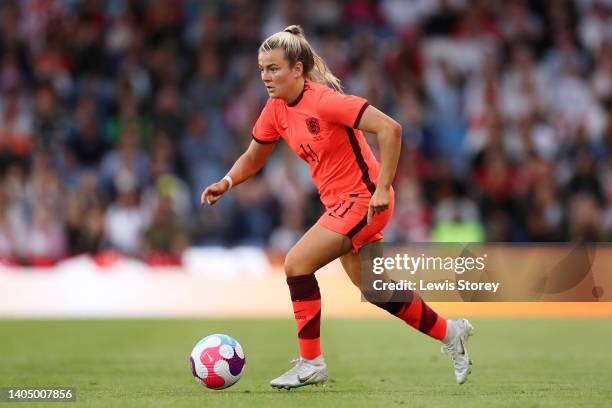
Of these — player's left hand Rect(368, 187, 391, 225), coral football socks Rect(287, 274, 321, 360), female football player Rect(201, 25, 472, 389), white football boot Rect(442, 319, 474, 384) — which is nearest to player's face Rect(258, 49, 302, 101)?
female football player Rect(201, 25, 472, 389)

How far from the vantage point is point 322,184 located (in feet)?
25.2

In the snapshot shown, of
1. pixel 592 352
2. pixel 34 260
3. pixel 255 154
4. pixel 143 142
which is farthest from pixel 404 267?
pixel 143 142

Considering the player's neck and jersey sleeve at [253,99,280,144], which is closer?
the player's neck

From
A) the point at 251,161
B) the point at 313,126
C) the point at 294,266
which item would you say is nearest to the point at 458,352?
the point at 294,266

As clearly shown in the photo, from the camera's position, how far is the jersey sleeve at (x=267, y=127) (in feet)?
25.7

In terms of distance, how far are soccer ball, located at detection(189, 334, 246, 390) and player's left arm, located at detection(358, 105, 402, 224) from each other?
49.1 inches

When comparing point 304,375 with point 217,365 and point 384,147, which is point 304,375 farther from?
point 384,147

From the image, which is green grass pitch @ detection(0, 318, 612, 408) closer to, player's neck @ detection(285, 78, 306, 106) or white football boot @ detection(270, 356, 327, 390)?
white football boot @ detection(270, 356, 327, 390)

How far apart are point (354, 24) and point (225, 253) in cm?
555

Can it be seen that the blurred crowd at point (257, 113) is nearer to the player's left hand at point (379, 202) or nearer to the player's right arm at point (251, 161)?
the player's right arm at point (251, 161)

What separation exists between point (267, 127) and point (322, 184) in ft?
1.90

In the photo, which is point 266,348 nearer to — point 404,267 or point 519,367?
point 519,367

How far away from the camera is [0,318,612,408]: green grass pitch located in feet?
23.5

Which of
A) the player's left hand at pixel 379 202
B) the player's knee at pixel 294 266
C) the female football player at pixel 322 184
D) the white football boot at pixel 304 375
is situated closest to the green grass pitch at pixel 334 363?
the white football boot at pixel 304 375
